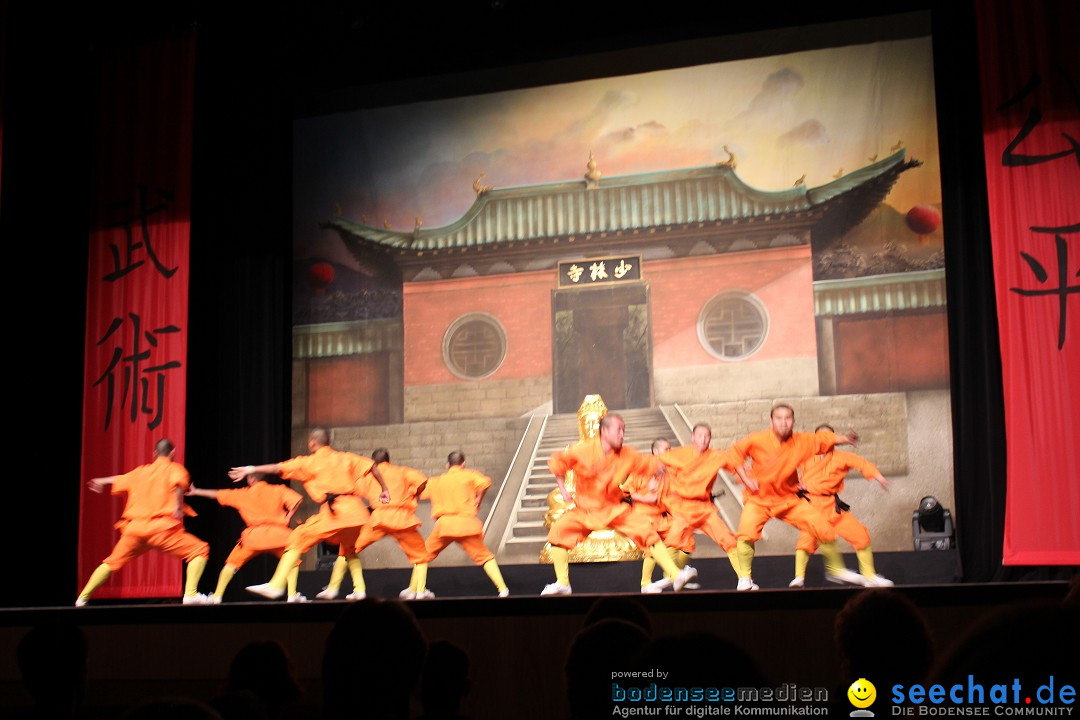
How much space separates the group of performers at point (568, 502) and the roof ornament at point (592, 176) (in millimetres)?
2643

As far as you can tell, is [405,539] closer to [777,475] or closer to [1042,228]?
[777,475]

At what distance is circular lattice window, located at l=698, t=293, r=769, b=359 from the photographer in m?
8.18

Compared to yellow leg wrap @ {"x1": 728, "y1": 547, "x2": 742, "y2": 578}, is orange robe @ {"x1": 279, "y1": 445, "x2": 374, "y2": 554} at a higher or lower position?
higher

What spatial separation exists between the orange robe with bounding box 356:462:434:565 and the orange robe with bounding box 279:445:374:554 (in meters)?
0.08

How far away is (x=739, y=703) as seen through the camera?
Result: 104cm

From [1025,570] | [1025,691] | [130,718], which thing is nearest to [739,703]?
[1025,691]

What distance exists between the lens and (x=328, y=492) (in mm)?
7316

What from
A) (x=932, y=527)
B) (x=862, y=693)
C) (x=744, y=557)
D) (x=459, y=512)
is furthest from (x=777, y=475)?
(x=862, y=693)

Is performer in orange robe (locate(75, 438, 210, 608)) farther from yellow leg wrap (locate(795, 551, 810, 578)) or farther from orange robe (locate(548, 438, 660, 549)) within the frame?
yellow leg wrap (locate(795, 551, 810, 578))

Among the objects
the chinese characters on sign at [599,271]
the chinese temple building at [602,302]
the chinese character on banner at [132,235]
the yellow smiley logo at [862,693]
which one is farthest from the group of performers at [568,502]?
the yellow smiley logo at [862,693]

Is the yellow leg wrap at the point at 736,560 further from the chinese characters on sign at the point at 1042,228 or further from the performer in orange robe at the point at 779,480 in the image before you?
the chinese characters on sign at the point at 1042,228

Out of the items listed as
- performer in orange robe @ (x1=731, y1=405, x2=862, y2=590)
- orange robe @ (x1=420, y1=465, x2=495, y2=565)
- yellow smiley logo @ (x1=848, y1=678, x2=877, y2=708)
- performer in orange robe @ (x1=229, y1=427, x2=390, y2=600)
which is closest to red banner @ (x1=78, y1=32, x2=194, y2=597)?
performer in orange robe @ (x1=229, y1=427, x2=390, y2=600)

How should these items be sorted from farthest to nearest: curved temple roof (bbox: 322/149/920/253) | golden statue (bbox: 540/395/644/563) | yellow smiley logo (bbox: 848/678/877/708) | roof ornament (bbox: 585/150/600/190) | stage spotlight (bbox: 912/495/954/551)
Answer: roof ornament (bbox: 585/150/600/190)
curved temple roof (bbox: 322/149/920/253)
golden statue (bbox: 540/395/644/563)
stage spotlight (bbox: 912/495/954/551)
yellow smiley logo (bbox: 848/678/877/708)

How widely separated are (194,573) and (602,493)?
2993 millimetres
